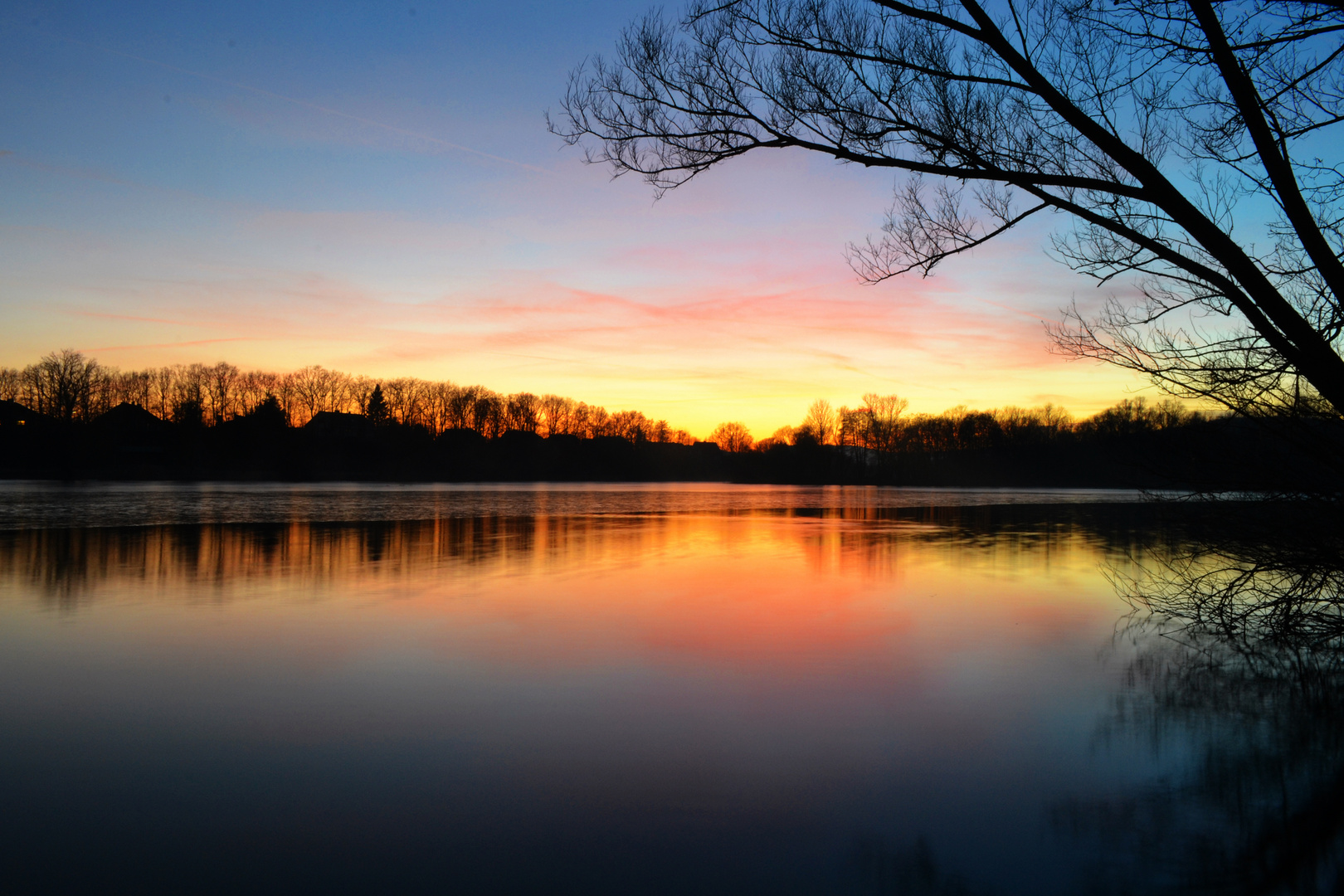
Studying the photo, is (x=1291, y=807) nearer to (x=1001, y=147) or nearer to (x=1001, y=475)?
(x=1001, y=147)

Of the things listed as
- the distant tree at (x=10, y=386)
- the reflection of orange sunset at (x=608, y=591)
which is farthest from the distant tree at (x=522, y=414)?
the reflection of orange sunset at (x=608, y=591)

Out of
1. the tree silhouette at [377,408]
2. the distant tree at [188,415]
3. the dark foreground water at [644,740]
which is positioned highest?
the tree silhouette at [377,408]

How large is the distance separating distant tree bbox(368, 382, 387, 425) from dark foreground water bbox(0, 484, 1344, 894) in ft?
333

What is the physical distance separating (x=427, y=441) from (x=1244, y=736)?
104 m

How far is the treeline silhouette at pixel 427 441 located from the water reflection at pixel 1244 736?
44569 mm

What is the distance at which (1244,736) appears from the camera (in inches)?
207

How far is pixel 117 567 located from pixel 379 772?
34.1 ft

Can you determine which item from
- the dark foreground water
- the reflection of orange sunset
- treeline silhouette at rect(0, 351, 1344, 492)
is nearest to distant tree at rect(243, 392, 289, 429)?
treeline silhouette at rect(0, 351, 1344, 492)

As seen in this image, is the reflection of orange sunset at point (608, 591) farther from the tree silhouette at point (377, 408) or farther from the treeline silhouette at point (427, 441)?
the tree silhouette at point (377, 408)

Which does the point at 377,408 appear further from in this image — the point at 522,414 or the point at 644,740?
the point at 644,740

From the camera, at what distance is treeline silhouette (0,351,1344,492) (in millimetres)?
80125

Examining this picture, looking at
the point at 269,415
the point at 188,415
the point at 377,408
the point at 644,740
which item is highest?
the point at 377,408

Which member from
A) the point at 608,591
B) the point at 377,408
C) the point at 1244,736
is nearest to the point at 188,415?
the point at 377,408

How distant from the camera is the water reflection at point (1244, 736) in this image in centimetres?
364
